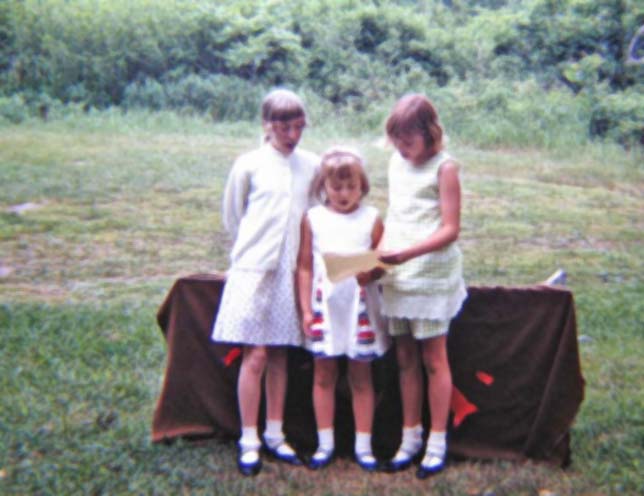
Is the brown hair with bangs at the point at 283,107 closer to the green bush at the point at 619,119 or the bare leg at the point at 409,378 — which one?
the bare leg at the point at 409,378

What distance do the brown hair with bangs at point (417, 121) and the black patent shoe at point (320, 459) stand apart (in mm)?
1096

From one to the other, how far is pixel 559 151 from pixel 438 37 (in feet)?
4.06

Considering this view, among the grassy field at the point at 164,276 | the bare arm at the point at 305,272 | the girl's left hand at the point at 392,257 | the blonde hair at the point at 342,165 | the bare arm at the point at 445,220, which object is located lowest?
the grassy field at the point at 164,276

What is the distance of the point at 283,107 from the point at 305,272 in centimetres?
56

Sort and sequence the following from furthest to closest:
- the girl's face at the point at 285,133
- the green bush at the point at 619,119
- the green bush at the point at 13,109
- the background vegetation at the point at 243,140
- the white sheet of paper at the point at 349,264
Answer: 1. the green bush at the point at 619,119
2. the green bush at the point at 13,109
3. the background vegetation at the point at 243,140
4. the girl's face at the point at 285,133
5. the white sheet of paper at the point at 349,264

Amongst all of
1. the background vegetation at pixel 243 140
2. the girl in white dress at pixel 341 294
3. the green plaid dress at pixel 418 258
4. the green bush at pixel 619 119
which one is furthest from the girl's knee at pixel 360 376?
the green bush at pixel 619 119

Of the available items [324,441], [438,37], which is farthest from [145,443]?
[438,37]

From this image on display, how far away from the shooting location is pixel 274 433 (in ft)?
11.9

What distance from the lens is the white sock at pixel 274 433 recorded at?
11.9 ft

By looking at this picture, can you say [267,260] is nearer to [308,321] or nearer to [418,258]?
[308,321]

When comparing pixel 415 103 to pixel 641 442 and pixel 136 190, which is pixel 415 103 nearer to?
pixel 641 442

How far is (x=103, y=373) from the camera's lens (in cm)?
456

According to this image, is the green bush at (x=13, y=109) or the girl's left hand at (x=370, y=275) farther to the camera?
the green bush at (x=13, y=109)

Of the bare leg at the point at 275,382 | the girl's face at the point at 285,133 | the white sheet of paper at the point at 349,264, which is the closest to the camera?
the white sheet of paper at the point at 349,264
